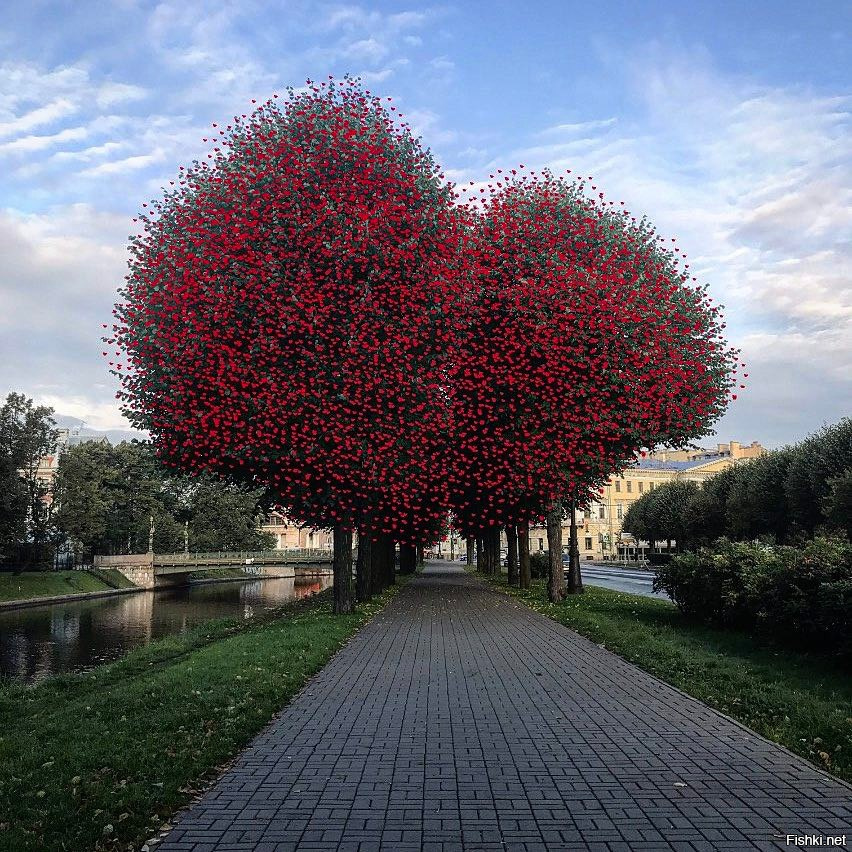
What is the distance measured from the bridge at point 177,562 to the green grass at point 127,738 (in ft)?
194

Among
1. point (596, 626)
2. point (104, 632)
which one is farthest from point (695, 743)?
point (104, 632)

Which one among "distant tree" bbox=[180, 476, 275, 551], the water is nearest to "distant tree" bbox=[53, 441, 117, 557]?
the water

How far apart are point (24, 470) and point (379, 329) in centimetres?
4781

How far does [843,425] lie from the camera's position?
49.0 m

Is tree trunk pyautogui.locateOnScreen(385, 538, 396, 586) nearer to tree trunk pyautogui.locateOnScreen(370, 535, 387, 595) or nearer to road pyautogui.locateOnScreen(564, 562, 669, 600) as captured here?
tree trunk pyautogui.locateOnScreen(370, 535, 387, 595)

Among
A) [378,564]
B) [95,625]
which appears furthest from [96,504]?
[378,564]

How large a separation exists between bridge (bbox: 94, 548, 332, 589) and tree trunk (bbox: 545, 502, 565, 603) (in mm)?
50620

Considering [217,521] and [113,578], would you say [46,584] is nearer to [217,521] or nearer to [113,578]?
[113,578]

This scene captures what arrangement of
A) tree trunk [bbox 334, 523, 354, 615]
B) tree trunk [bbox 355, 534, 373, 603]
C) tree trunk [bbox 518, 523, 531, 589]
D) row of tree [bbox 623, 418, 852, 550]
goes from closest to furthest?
1. tree trunk [bbox 334, 523, 354, 615]
2. tree trunk [bbox 355, 534, 373, 603]
3. tree trunk [bbox 518, 523, 531, 589]
4. row of tree [bbox 623, 418, 852, 550]

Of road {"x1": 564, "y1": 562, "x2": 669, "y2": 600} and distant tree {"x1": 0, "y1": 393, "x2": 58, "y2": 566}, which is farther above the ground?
distant tree {"x1": 0, "y1": 393, "x2": 58, "y2": 566}

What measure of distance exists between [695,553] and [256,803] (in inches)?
670

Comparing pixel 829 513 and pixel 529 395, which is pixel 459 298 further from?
pixel 829 513

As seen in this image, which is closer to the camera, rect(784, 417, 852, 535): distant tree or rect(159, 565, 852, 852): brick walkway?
rect(159, 565, 852, 852): brick walkway

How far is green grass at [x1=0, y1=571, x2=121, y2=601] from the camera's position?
5153 cm
